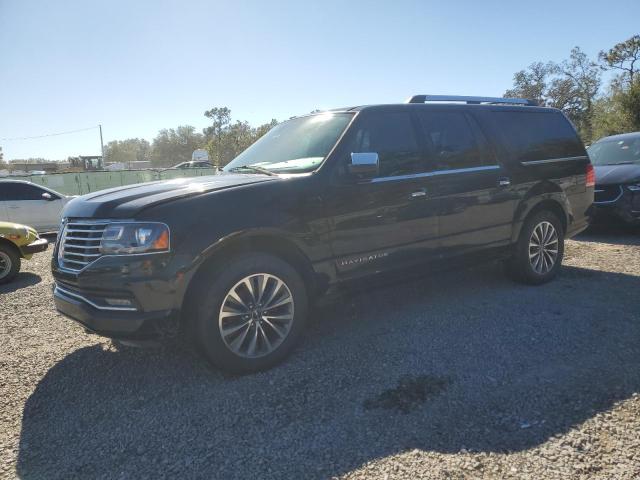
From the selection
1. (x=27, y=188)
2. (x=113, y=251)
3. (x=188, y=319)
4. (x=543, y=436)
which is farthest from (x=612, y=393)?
(x=27, y=188)

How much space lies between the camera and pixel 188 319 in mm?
3201

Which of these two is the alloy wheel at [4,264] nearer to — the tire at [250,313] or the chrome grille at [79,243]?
the chrome grille at [79,243]

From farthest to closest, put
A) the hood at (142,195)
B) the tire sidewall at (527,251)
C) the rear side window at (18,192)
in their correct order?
the rear side window at (18,192) < the tire sidewall at (527,251) < the hood at (142,195)

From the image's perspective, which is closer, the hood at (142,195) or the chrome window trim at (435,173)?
the hood at (142,195)

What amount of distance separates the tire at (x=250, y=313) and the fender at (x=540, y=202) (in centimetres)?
275

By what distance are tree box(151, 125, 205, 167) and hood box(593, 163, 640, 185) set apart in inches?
4215

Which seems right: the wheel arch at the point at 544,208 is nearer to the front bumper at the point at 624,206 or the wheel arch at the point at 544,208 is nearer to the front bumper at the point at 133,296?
the front bumper at the point at 624,206

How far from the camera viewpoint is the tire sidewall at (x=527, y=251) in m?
5.15

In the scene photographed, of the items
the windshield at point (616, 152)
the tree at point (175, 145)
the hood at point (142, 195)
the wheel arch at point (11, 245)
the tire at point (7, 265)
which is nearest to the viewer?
the hood at point (142, 195)

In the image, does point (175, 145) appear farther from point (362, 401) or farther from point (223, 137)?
point (362, 401)

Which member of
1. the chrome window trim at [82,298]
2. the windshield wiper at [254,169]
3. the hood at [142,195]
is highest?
the windshield wiper at [254,169]

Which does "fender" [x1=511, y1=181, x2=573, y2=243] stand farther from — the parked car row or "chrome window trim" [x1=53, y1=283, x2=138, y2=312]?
"chrome window trim" [x1=53, y1=283, x2=138, y2=312]

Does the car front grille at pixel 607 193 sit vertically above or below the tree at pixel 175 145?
below

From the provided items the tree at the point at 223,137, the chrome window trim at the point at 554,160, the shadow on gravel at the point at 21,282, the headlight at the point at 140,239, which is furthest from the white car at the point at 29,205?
the tree at the point at 223,137
